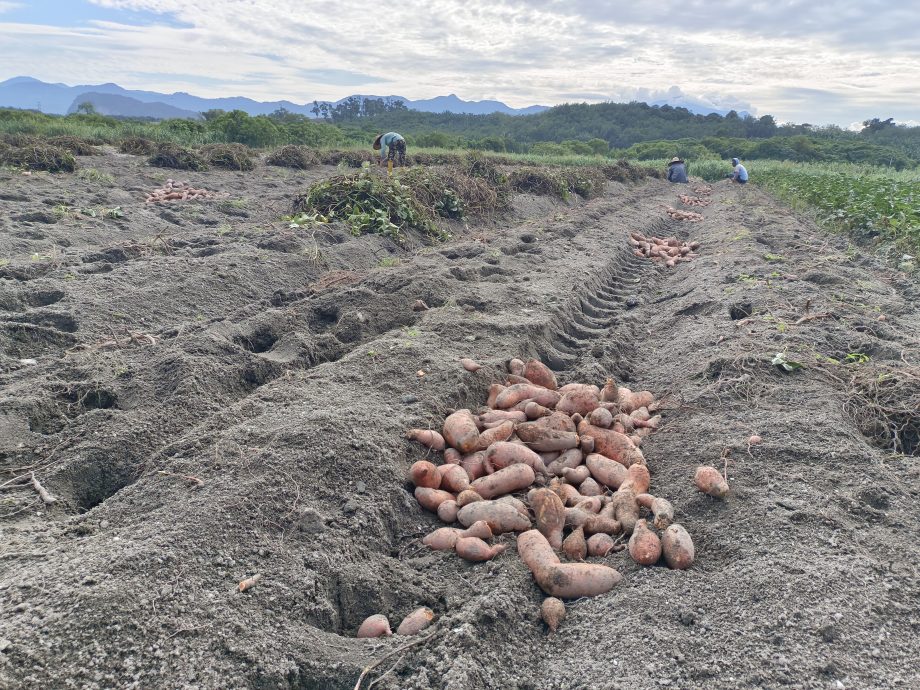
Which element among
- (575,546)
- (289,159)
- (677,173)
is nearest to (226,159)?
(289,159)

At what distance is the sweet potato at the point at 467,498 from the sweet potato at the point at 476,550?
0.91 ft

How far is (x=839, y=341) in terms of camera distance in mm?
4508

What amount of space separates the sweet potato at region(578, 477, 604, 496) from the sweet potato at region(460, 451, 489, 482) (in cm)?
49

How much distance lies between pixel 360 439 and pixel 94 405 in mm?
1789

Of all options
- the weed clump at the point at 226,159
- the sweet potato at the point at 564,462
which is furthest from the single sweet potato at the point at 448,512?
the weed clump at the point at 226,159

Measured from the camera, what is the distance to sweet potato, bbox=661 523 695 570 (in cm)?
236

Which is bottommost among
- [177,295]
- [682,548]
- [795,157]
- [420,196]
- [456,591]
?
[456,591]

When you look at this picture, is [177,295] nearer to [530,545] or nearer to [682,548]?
[530,545]

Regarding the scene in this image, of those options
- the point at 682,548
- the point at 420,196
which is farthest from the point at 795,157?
the point at 682,548

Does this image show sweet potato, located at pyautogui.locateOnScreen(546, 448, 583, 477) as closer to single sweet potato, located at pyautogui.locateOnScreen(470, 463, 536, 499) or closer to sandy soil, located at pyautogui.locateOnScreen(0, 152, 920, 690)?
single sweet potato, located at pyautogui.locateOnScreen(470, 463, 536, 499)

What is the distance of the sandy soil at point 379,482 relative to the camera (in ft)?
6.18

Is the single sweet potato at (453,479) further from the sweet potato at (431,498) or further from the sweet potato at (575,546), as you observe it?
the sweet potato at (575,546)

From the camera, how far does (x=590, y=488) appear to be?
2949 mm

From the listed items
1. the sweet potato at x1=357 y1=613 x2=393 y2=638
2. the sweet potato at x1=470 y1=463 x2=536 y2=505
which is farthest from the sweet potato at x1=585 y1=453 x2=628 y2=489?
the sweet potato at x1=357 y1=613 x2=393 y2=638
